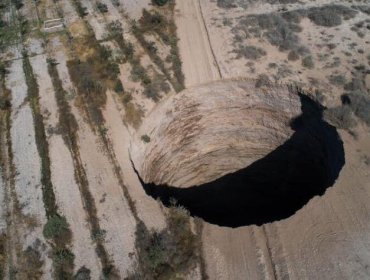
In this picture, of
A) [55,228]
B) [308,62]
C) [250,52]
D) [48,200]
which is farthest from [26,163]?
[308,62]

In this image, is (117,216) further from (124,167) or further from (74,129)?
(74,129)

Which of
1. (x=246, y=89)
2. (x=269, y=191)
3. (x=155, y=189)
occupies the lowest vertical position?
(x=269, y=191)

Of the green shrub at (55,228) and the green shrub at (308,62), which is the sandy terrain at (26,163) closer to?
the green shrub at (55,228)

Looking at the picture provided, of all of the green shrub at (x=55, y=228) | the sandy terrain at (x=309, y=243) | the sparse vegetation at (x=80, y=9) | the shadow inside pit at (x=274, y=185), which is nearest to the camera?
the sandy terrain at (x=309, y=243)

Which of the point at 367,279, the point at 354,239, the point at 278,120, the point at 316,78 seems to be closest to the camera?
the point at 367,279

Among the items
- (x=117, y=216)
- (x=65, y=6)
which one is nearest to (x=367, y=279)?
(x=117, y=216)

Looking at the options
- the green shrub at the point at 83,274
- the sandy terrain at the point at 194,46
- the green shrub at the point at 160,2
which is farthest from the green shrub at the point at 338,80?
the green shrub at the point at 83,274
